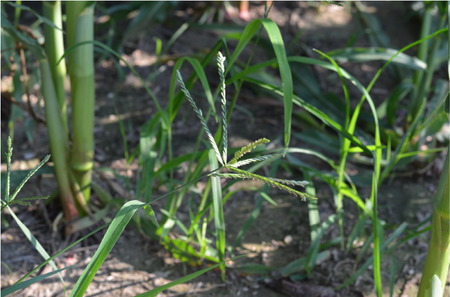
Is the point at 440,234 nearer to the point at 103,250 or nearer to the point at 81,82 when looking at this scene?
the point at 103,250

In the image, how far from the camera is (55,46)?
91cm

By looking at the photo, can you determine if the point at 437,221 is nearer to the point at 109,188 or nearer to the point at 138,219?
the point at 138,219

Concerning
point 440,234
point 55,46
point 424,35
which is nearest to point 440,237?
point 440,234

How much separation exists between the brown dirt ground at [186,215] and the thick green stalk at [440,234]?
1.08 feet

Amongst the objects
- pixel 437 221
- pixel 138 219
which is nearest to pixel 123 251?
pixel 138 219

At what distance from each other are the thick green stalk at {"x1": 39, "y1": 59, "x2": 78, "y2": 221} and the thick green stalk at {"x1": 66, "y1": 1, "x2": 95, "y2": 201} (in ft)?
0.08

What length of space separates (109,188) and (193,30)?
1122 millimetres

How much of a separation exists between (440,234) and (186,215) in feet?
2.36

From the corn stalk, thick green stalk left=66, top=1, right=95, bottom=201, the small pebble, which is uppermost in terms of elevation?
thick green stalk left=66, top=1, right=95, bottom=201

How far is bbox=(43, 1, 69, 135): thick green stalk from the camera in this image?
881 mm

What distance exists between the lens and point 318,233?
96cm

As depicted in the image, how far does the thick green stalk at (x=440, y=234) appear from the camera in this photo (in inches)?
24.1

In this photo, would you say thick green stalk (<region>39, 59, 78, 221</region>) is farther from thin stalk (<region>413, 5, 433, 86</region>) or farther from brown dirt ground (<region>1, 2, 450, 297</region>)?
thin stalk (<region>413, 5, 433, 86</region>)

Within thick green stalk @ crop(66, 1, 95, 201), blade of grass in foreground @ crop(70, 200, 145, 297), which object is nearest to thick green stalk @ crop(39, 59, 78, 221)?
thick green stalk @ crop(66, 1, 95, 201)
